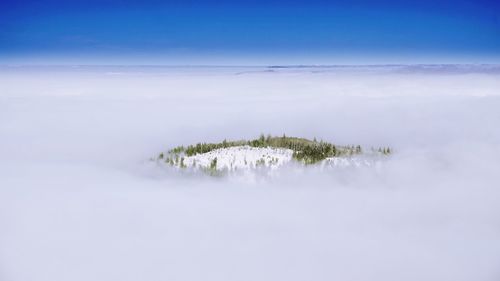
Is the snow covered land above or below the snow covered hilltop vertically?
below

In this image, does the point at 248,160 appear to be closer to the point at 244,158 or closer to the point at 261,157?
the point at 244,158

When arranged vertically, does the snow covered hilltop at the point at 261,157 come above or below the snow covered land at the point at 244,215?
above

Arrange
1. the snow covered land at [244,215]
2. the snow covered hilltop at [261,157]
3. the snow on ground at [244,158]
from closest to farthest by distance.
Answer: the snow covered land at [244,215], the snow on ground at [244,158], the snow covered hilltop at [261,157]

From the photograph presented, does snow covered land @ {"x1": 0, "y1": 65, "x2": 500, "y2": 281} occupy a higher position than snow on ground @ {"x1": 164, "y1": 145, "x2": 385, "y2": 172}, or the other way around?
snow on ground @ {"x1": 164, "y1": 145, "x2": 385, "y2": 172}

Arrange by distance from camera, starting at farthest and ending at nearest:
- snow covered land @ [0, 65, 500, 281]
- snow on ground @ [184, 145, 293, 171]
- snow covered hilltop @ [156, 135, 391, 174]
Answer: snow covered hilltop @ [156, 135, 391, 174], snow on ground @ [184, 145, 293, 171], snow covered land @ [0, 65, 500, 281]

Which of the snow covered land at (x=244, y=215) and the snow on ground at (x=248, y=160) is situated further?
the snow on ground at (x=248, y=160)

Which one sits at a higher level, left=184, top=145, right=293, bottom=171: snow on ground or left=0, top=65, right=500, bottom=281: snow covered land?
left=184, top=145, right=293, bottom=171: snow on ground

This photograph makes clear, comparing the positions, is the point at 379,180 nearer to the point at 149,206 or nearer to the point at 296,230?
the point at 296,230

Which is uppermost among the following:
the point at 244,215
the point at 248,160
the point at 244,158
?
the point at 244,158

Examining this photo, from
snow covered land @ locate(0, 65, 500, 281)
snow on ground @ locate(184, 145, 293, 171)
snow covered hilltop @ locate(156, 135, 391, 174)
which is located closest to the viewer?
snow covered land @ locate(0, 65, 500, 281)

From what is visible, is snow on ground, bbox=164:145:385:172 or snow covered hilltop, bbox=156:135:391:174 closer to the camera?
snow on ground, bbox=164:145:385:172

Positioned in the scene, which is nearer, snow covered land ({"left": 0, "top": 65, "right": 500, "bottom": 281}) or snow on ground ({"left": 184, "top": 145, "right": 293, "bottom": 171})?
snow covered land ({"left": 0, "top": 65, "right": 500, "bottom": 281})

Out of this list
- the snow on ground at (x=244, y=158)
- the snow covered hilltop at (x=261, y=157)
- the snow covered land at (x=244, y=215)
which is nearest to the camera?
the snow covered land at (x=244, y=215)

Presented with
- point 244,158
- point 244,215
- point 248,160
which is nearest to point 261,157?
point 248,160
